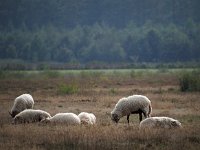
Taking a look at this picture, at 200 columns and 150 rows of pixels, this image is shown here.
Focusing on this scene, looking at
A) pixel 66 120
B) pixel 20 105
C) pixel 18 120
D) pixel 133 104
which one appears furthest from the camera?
pixel 20 105

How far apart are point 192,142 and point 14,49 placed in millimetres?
122215

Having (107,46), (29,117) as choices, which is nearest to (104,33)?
(107,46)

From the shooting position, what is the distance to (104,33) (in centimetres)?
15275

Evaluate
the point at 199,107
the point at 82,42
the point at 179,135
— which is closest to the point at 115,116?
the point at 179,135

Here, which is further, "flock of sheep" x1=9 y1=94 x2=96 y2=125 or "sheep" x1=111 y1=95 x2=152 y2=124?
"sheep" x1=111 y1=95 x2=152 y2=124

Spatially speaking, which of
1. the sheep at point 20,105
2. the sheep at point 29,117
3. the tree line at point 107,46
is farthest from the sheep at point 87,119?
the tree line at point 107,46

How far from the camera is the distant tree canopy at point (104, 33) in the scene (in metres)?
130

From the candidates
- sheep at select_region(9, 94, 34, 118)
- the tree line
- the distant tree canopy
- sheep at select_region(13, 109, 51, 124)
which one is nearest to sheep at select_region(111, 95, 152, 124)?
sheep at select_region(13, 109, 51, 124)

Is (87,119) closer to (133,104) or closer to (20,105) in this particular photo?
(133,104)

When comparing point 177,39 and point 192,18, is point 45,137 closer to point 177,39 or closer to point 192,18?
point 177,39

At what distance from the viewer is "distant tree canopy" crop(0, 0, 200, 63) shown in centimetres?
13025

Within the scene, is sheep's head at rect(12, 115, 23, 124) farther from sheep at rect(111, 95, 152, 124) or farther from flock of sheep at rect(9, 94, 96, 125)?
sheep at rect(111, 95, 152, 124)

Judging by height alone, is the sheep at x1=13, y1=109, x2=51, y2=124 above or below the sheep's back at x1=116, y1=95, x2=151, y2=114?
below

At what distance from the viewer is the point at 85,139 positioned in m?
17.6
